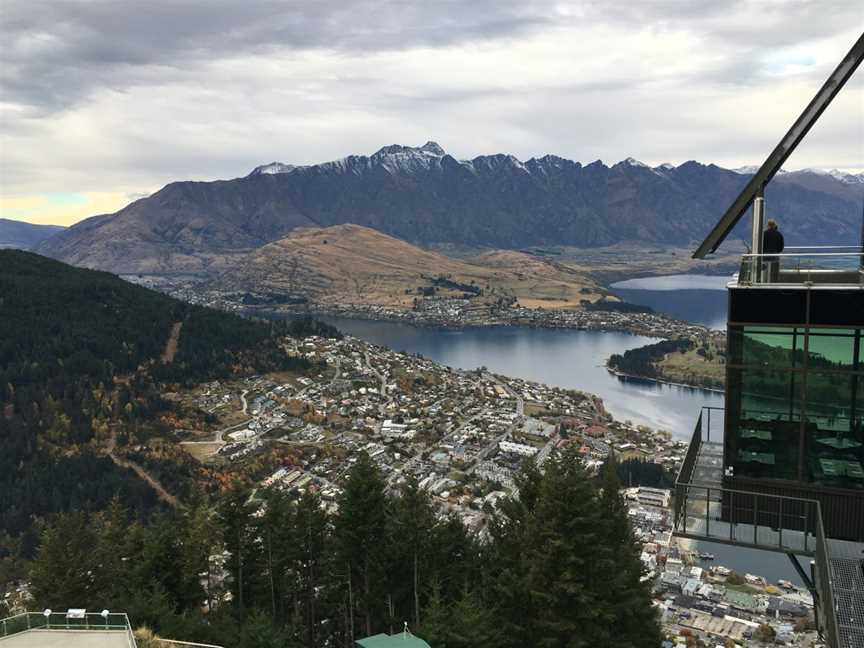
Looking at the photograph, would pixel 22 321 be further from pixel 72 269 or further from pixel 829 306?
pixel 829 306

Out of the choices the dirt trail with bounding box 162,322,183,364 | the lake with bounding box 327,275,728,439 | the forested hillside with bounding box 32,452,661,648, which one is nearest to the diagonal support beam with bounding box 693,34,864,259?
the forested hillside with bounding box 32,452,661,648

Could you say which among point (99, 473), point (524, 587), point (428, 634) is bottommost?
point (99, 473)

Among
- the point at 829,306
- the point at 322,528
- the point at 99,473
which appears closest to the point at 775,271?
the point at 829,306

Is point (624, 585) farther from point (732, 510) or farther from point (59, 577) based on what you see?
point (59, 577)

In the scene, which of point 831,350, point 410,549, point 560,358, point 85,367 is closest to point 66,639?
point 410,549

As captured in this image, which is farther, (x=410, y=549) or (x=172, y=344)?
(x=172, y=344)

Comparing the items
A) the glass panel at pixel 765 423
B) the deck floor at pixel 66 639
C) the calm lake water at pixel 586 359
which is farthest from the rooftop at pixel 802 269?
the calm lake water at pixel 586 359
